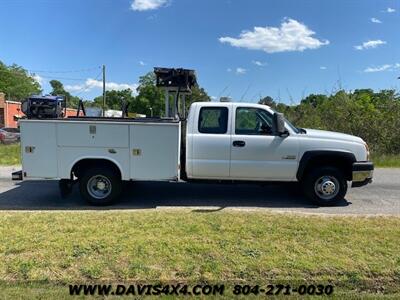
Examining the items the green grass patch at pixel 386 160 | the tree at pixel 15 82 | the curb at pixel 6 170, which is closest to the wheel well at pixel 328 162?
the green grass patch at pixel 386 160

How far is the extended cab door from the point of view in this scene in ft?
23.9

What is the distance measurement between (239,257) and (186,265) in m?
0.65

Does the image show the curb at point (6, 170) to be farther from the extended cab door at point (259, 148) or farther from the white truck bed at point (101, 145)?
the extended cab door at point (259, 148)

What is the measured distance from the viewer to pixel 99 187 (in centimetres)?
743

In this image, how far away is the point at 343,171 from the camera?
7.56 meters

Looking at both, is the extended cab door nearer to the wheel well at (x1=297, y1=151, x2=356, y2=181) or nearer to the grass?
the wheel well at (x1=297, y1=151, x2=356, y2=181)

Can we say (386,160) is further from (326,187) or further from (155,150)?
(155,150)

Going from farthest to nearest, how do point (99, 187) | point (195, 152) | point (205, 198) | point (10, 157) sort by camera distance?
1. point (10, 157)
2. point (205, 198)
3. point (99, 187)
4. point (195, 152)

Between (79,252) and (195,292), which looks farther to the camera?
(79,252)

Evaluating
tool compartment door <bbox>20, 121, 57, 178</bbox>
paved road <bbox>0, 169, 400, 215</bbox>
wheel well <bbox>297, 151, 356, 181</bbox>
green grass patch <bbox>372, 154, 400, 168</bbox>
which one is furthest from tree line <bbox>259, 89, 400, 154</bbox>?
tool compartment door <bbox>20, 121, 57, 178</bbox>

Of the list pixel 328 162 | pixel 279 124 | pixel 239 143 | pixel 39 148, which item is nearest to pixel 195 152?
pixel 239 143

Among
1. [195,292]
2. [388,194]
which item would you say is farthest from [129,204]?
[388,194]

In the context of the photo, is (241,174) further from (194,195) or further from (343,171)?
(343,171)

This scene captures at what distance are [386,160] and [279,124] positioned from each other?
9.46 metres
